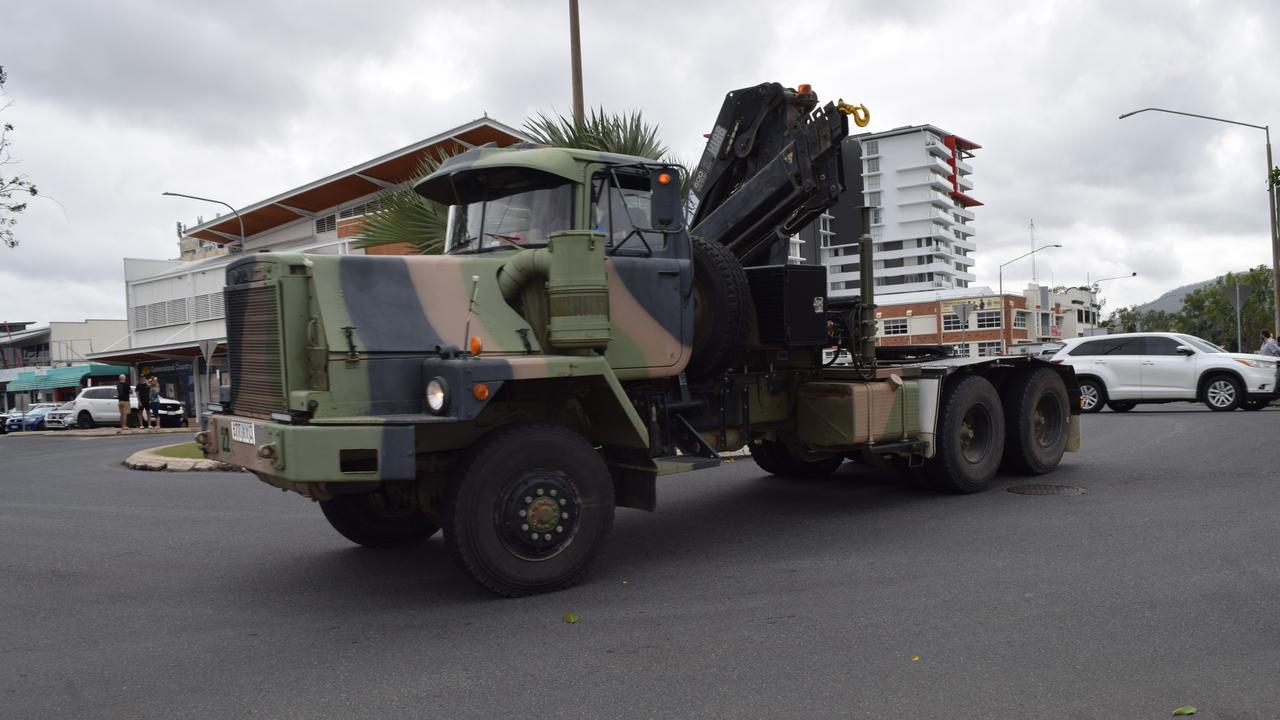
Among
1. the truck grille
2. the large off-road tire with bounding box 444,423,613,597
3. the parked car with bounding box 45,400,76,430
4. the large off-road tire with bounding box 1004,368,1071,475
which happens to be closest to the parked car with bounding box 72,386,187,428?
the parked car with bounding box 45,400,76,430

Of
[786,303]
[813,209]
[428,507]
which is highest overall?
[813,209]

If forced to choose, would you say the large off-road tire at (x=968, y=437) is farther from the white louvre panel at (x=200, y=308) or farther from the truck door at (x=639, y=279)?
the white louvre panel at (x=200, y=308)

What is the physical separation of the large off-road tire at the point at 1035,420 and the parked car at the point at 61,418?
34934 mm

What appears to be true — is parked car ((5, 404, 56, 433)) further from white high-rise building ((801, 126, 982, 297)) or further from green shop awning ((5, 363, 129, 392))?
white high-rise building ((801, 126, 982, 297))

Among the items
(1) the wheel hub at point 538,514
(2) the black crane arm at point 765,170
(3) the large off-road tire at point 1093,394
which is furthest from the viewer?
Answer: (3) the large off-road tire at point 1093,394

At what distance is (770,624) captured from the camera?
4.98 meters

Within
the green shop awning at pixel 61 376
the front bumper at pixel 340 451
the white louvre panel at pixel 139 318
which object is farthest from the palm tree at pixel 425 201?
the green shop awning at pixel 61 376

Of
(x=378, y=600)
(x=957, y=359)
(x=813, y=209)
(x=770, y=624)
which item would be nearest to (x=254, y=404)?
(x=378, y=600)

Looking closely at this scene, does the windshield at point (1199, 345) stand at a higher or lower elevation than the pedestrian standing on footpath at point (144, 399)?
higher

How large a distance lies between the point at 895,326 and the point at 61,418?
199ft

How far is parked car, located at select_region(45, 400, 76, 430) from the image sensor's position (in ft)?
116

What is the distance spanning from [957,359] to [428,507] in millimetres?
5558

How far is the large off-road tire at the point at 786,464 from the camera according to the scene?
34.1 ft

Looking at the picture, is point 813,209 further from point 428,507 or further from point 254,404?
point 254,404
